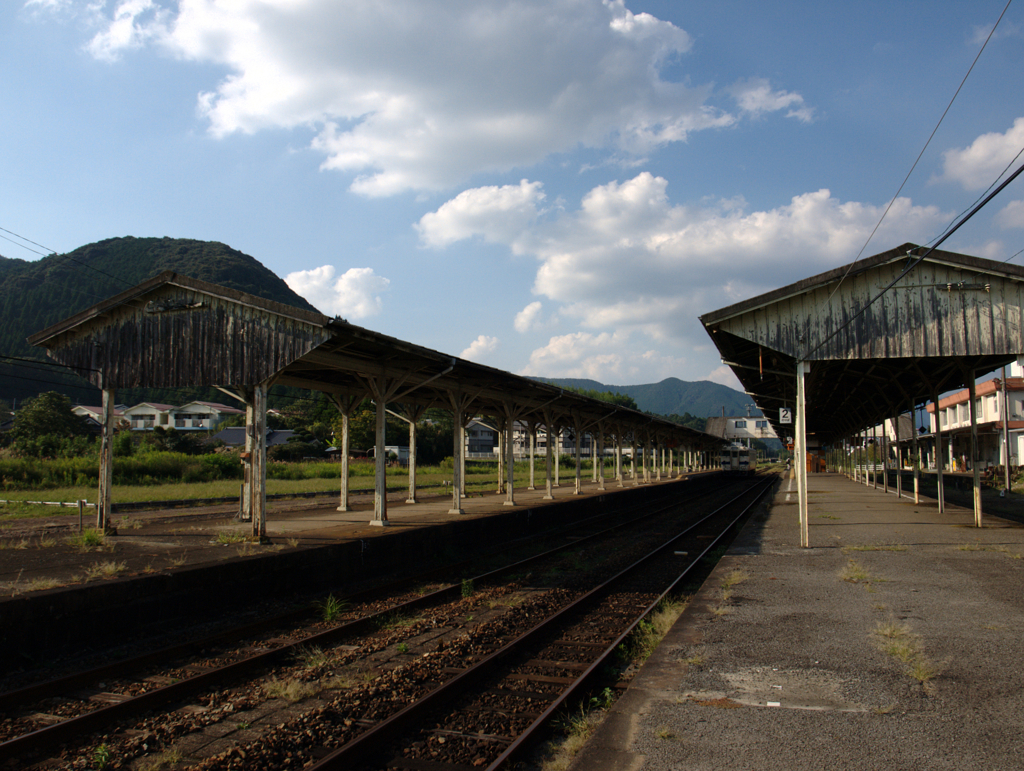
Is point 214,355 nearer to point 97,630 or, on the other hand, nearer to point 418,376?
A: point 418,376

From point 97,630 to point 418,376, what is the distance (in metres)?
8.04

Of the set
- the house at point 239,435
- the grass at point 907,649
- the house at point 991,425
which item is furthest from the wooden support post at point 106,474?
the house at point 239,435

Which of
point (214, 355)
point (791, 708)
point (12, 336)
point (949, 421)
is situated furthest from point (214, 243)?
point (791, 708)

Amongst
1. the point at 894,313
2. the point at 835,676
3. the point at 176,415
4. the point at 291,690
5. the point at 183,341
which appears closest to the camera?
the point at 835,676

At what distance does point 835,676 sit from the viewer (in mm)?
5051

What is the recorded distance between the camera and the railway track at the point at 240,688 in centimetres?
441

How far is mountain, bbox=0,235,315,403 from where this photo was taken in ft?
306

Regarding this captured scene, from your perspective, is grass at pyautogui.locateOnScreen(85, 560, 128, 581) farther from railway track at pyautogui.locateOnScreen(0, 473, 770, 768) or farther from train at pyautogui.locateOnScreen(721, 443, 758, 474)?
train at pyautogui.locateOnScreen(721, 443, 758, 474)

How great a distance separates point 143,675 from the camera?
5871 mm

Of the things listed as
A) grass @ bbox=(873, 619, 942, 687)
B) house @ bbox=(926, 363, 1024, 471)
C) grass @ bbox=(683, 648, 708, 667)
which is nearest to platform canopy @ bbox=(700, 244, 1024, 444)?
grass @ bbox=(873, 619, 942, 687)

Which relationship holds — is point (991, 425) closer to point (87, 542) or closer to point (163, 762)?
point (87, 542)

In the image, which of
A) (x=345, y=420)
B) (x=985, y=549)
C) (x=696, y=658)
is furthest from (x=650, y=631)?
(x=345, y=420)

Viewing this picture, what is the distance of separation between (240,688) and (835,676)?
16.3 ft

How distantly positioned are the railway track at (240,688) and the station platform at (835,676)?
1.63m
